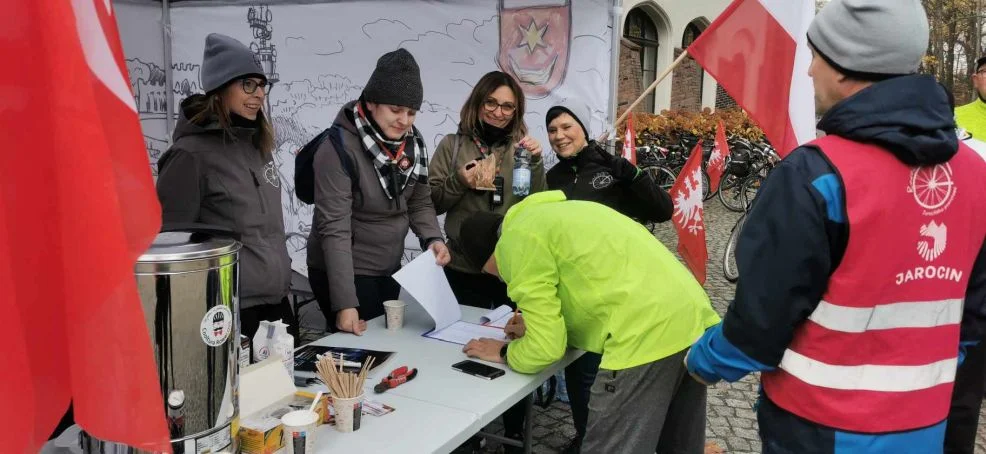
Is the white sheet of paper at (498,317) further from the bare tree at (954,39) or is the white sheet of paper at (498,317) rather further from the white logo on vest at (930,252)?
the bare tree at (954,39)

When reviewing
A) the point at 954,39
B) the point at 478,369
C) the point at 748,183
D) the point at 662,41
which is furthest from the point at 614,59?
the point at 954,39

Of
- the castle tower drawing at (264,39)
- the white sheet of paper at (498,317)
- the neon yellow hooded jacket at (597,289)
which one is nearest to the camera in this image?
the neon yellow hooded jacket at (597,289)

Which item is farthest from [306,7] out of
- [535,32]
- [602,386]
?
[602,386]

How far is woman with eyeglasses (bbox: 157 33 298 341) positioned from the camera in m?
2.26

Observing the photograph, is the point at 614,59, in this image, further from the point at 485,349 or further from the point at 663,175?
Answer: the point at 663,175

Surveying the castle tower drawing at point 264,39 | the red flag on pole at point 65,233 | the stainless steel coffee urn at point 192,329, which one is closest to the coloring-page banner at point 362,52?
the castle tower drawing at point 264,39

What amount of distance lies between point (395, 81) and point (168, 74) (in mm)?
3394

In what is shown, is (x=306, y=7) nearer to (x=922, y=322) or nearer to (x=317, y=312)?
(x=317, y=312)

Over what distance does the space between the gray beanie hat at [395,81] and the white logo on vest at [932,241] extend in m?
1.73

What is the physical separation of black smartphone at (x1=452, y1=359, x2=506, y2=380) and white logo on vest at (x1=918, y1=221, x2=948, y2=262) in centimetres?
123

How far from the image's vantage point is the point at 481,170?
10.1 feet

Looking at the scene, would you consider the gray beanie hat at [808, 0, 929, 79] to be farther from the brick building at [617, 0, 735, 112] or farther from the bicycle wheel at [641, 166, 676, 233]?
the brick building at [617, 0, 735, 112]

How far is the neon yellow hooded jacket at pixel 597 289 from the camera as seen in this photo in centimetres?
208

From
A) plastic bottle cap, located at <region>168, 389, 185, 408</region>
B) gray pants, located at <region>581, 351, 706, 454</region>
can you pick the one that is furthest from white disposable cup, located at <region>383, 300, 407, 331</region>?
plastic bottle cap, located at <region>168, 389, 185, 408</region>
